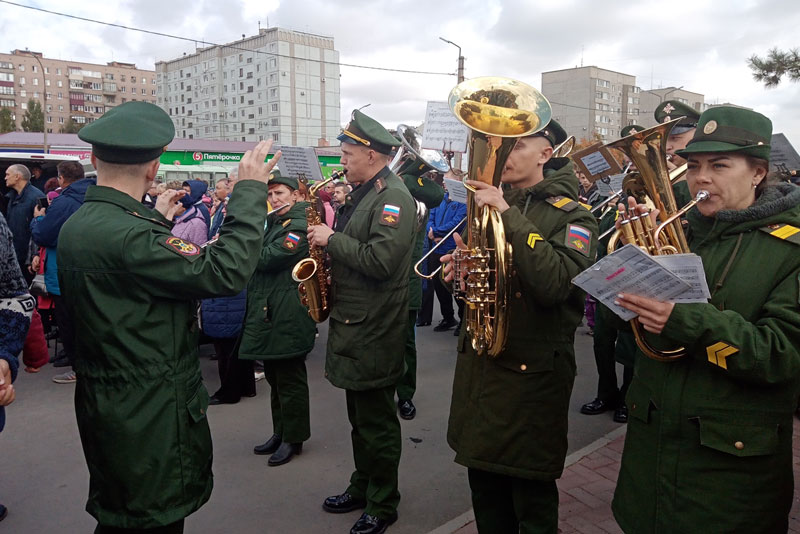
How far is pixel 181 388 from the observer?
2.26 m

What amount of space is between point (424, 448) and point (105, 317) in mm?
3066

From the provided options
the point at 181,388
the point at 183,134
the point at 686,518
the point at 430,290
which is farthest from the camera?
the point at 183,134

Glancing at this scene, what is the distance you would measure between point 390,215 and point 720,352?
76.6 inches

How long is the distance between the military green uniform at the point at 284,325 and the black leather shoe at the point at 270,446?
5.0 inches

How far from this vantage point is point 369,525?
11.2 feet

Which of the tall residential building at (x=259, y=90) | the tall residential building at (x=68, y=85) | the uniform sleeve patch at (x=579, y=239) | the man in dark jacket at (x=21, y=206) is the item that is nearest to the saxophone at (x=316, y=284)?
the uniform sleeve patch at (x=579, y=239)

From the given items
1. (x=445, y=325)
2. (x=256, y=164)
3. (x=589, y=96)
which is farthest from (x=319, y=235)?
(x=589, y=96)

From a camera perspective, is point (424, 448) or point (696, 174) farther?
point (424, 448)

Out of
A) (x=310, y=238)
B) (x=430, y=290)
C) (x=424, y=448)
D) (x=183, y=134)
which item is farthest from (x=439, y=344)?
(x=183, y=134)

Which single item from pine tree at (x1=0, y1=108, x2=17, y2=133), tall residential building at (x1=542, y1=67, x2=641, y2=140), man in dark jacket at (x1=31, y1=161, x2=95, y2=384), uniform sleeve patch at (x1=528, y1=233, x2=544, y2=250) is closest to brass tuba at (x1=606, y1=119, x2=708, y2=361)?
uniform sleeve patch at (x1=528, y1=233, x2=544, y2=250)

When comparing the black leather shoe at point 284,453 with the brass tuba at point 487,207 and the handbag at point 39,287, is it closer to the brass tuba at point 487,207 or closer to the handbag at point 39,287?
the brass tuba at point 487,207

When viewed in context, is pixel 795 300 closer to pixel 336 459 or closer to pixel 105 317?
pixel 105 317

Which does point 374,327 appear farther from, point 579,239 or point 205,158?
point 205,158

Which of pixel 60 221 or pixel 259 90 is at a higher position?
pixel 259 90
